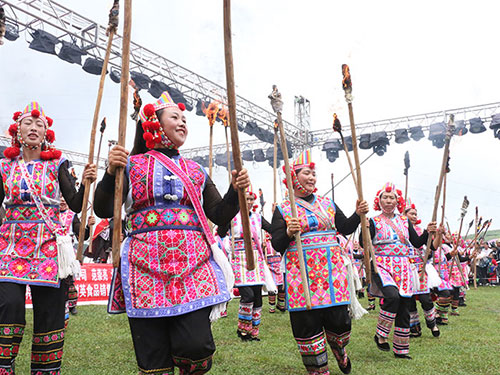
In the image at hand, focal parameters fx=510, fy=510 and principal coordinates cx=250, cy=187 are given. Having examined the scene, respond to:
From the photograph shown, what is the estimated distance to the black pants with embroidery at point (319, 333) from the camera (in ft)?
15.3

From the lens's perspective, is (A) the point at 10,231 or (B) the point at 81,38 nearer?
(A) the point at 10,231

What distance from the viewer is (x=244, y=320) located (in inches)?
287

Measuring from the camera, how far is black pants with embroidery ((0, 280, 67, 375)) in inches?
143

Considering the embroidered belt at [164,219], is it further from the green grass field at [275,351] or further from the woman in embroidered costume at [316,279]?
the green grass field at [275,351]

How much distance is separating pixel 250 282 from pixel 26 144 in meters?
4.30

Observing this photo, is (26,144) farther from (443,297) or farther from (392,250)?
(443,297)

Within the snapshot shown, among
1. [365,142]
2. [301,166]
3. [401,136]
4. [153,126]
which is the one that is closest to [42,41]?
[301,166]

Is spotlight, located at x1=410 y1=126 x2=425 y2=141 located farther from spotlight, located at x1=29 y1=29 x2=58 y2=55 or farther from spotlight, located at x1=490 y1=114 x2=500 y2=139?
spotlight, located at x1=29 y1=29 x2=58 y2=55

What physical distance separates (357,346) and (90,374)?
3.51 metres

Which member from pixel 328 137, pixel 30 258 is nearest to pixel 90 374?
pixel 30 258

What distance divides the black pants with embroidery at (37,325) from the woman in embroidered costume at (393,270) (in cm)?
380

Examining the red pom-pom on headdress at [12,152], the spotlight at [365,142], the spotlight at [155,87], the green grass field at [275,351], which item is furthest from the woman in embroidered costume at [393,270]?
the spotlight at [365,142]

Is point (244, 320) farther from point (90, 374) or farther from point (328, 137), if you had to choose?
point (328, 137)

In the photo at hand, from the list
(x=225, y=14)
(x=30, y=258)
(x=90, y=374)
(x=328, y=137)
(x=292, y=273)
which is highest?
(x=328, y=137)
